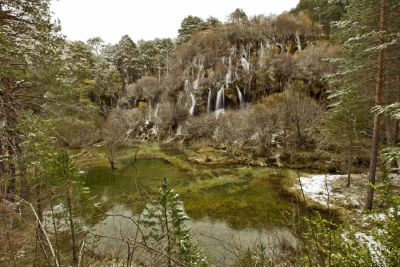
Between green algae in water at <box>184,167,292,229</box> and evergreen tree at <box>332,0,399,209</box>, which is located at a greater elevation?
evergreen tree at <box>332,0,399,209</box>

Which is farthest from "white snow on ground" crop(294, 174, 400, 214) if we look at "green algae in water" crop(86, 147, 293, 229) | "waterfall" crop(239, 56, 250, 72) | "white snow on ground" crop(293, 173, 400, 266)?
"waterfall" crop(239, 56, 250, 72)

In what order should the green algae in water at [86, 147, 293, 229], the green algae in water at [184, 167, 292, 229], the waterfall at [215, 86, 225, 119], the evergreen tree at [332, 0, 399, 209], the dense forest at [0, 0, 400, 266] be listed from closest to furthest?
the dense forest at [0, 0, 400, 266], the evergreen tree at [332, 0, 399, 209], the green algae in water at [184, 167, 292, 229], the green algae in water at [86, 147, 293, 229], the waterfall at [215, 86, 225, 119]

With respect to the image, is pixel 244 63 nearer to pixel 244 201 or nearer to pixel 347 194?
pixel 347 194

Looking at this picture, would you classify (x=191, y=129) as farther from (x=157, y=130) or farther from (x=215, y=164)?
(x=215, y=164)

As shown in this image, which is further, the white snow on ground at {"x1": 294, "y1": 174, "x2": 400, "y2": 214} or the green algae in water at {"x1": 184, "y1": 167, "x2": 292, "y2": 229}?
the white snow on ground at {"x1": 294, "y1": 174, "x2": 400, "y2": 214}

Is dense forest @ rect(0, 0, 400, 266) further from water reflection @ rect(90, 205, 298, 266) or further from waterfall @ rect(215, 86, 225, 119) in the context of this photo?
water reflection @ rect(90, 205, 298, 266)

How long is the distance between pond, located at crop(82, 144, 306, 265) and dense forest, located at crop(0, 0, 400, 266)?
1467 mm

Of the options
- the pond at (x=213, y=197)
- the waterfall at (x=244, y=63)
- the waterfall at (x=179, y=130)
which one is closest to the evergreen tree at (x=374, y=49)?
the pond at (x=213, y=197)

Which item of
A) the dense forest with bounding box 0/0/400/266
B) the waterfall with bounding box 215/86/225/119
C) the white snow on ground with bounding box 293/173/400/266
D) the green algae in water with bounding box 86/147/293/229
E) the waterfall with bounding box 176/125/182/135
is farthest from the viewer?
the waterfall with bounding box 176/125/182/135

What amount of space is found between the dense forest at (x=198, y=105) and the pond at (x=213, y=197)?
147 centimetres

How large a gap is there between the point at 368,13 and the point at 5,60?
474 inches

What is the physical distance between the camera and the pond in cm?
732

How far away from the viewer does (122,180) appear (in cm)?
1387

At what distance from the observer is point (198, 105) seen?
1240 inches
